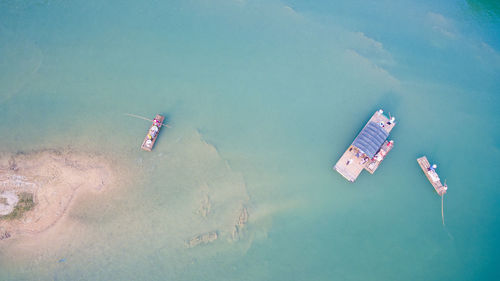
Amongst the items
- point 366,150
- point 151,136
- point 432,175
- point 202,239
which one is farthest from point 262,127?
point 432,175

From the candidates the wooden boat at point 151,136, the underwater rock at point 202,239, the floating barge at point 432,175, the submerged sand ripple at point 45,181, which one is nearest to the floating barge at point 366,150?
the floating barge at point 432,175

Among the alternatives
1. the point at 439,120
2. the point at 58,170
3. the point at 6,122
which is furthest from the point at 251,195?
the point at 6,122

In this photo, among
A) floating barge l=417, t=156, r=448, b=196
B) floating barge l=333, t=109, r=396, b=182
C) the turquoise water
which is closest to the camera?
the turquoise water

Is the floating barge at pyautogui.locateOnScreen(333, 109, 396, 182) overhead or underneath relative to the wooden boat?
overhead

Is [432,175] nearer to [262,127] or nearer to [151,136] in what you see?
[262,127]

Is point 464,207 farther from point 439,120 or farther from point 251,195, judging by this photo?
point 251,195

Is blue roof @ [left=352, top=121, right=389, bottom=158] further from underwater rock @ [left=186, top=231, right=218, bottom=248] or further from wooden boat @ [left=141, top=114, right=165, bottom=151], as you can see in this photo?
wooden boat @ [left=141, top=114, right=165, bottom=151]

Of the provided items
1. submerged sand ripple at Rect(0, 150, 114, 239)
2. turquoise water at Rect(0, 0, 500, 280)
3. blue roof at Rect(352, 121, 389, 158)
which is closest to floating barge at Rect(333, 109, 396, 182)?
blue roof at Rect(352, 121, 389, 158)
